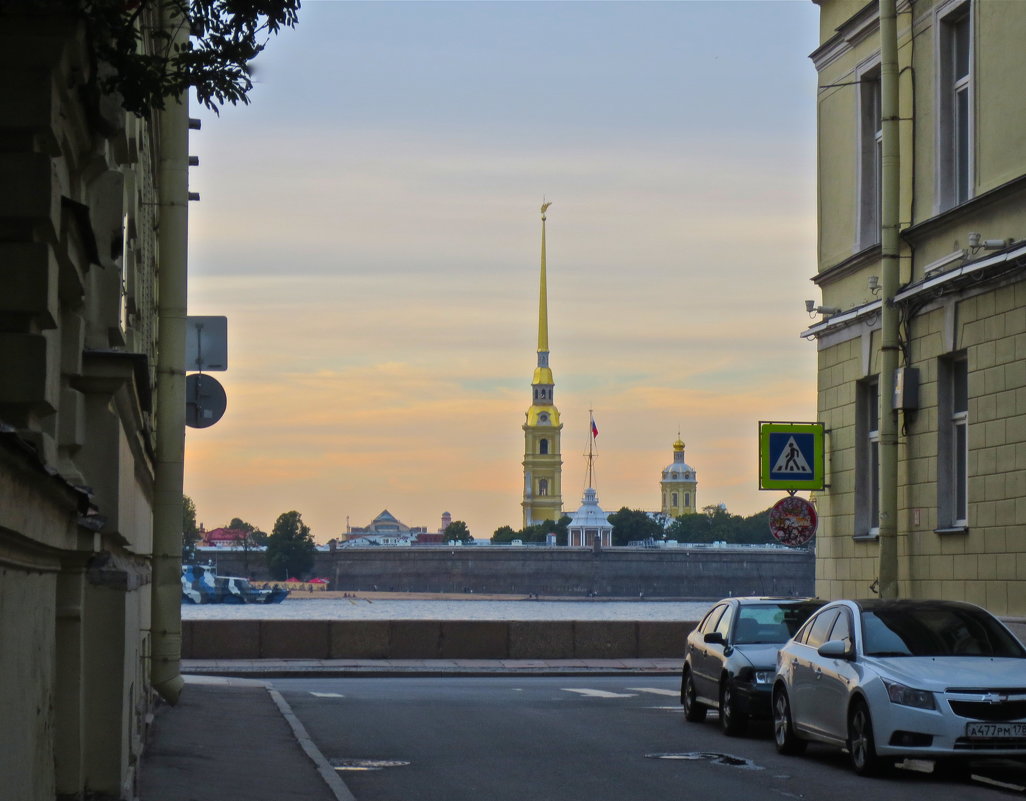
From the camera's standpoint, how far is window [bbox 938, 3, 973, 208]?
21.3 m

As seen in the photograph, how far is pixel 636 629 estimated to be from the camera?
3425 centimetres

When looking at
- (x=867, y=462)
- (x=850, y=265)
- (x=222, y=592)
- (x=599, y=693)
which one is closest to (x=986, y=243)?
(x=850, y=265)

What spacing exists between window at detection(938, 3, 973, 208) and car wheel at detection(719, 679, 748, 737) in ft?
22.8

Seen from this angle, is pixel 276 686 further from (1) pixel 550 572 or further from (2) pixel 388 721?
(1) pixel 550 572

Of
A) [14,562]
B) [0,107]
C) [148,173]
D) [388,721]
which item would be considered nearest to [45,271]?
[0,107]

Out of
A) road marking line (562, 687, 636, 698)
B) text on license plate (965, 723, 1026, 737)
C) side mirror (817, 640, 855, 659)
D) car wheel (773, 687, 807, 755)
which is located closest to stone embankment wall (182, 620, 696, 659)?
road marking line (562, 687, 636, 698)

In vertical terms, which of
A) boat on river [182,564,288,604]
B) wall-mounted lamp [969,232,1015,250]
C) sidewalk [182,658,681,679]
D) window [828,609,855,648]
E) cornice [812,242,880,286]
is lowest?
boat on river [182,564,288,604]

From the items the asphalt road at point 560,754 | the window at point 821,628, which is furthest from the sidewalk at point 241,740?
the window at point 821,628

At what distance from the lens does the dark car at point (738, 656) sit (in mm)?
17828

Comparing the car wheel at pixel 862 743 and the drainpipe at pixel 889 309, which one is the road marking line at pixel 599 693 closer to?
the drainpipe at pixel 889 309

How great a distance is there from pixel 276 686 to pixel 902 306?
11.3 metres

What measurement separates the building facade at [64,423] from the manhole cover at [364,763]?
12.7 feet

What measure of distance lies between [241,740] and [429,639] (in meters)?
16.6

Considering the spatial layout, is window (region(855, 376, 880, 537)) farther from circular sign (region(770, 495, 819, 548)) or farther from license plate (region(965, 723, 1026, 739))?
license plate (region(965, 723, 1026, 739))
